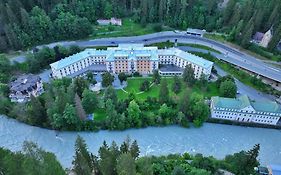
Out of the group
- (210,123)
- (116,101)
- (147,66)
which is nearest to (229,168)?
(210,123)

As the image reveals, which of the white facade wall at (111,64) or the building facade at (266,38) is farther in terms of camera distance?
the building facade at (266,38)

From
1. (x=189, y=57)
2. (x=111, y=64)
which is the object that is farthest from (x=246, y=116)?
(x=111, y=64)

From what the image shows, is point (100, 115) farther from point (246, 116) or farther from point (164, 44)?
point (246, 116)

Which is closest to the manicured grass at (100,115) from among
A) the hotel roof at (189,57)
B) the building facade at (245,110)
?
the hotel roof at (189,57)

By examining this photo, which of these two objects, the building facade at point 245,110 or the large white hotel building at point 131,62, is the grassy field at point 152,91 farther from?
the building facade at point 245,110

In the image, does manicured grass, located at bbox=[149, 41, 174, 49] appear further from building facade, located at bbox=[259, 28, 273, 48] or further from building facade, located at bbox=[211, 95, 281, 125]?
building facade, located at bbox=[211, 95, 281, 125]
